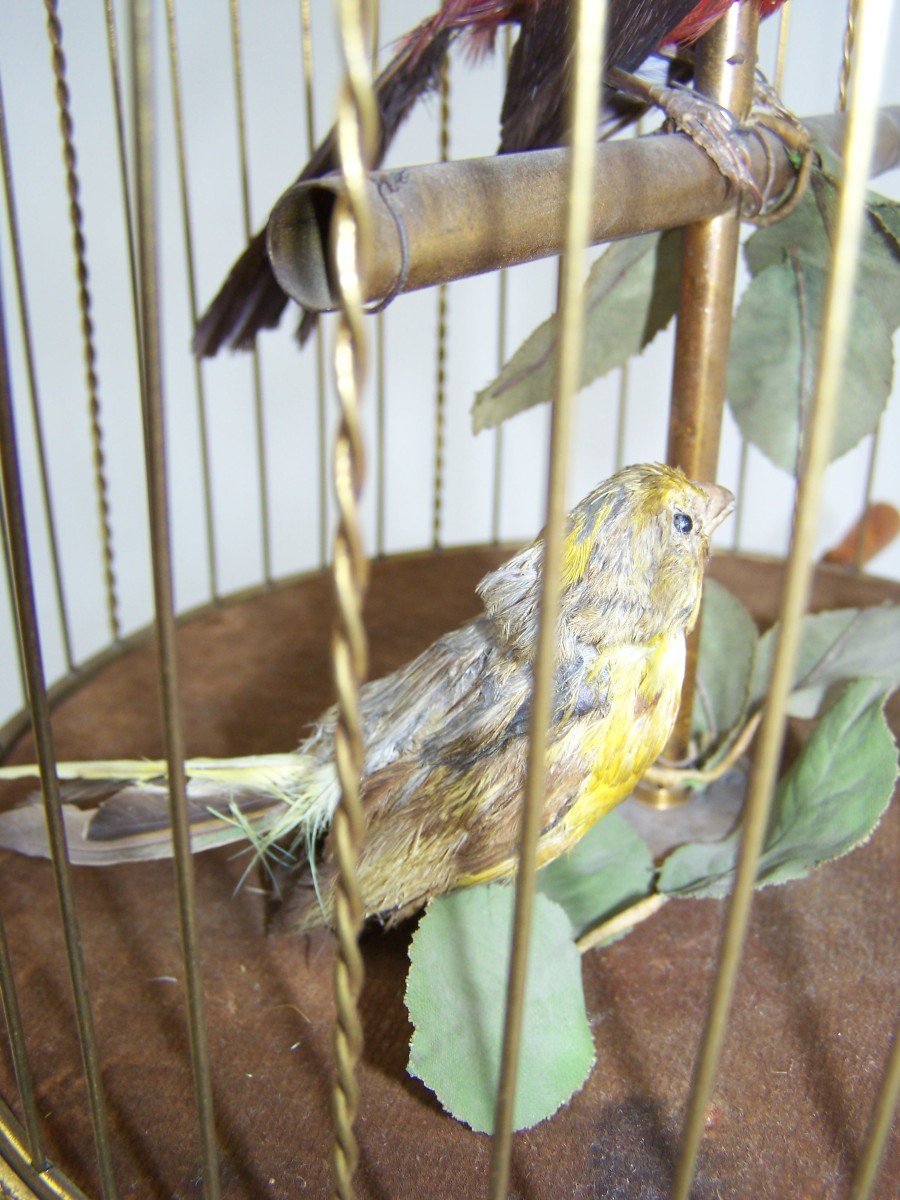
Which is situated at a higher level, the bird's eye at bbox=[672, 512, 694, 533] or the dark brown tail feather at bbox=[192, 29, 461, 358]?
the dark brown tail feather at bbox=[192, 29, 461, 358]

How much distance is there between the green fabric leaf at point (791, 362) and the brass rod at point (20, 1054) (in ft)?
1.45

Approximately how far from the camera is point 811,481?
0.75ft

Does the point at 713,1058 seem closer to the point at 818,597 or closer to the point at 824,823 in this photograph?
the point at 824,823

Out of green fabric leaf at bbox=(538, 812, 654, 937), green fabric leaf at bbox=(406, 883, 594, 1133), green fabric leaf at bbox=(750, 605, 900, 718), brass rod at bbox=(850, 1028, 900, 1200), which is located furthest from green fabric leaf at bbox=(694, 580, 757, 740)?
brass rod at bbox=(850, 1028, 900, 1200)

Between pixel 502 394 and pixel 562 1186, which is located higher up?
pixel 502 394

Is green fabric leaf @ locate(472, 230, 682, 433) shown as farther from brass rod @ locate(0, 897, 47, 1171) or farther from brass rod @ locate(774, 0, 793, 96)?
brass rod @ locate(0, 897, 47, 1171)

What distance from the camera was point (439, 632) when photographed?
81 centimetres

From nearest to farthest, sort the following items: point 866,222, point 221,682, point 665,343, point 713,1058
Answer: point 713,1058 → point 866,222 → point 221,682 → point 665,343

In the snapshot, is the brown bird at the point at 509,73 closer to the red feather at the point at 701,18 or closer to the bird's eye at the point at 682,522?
the red feather at the point at 701,18

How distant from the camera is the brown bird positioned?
47cm

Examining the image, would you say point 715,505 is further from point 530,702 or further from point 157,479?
point 157,479

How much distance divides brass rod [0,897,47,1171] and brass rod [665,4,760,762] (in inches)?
14.4

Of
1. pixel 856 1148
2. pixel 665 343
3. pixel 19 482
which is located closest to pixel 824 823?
pixel 856 1148

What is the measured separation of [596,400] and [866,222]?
0.88 metres
